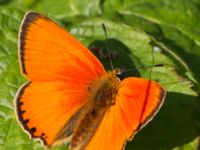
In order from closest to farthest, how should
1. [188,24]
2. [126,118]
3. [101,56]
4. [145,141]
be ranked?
1. [126,118]
2. [145,141]
3. [101,56]
4. [188,24]

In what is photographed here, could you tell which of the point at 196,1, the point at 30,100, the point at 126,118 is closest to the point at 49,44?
the point at 30,100

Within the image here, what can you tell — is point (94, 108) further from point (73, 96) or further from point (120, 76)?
point (120, 76)

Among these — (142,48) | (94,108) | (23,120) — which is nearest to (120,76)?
(142,48)

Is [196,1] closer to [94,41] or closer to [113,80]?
[94,41]

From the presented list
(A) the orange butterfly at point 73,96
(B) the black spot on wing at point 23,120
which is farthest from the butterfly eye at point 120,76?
(B) the black spot on wing at point 23,120

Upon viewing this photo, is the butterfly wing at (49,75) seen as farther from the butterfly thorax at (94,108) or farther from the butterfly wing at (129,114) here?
the butterfly wing at (129,114)

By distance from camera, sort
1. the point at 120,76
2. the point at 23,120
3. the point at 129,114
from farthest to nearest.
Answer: the point at 120,76
the point at 23,120
the point at 129,114
